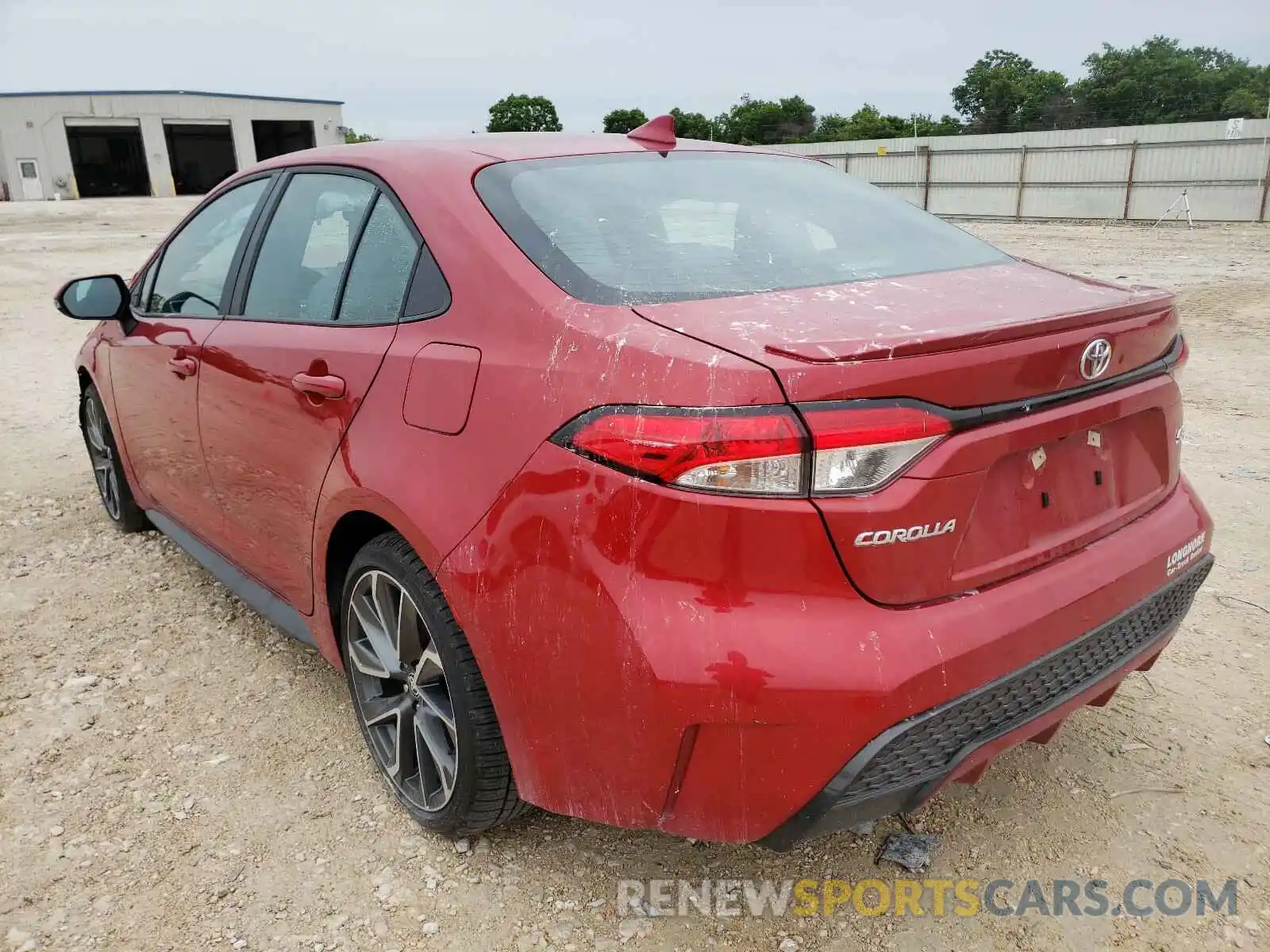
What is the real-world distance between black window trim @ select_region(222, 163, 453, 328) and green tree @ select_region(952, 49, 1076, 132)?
181 feet

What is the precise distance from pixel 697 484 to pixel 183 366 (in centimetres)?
223

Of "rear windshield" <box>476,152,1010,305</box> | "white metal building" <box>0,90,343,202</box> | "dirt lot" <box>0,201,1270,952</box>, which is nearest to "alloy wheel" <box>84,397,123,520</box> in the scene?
"dirt lot" <box>0,201,1270,952</box>

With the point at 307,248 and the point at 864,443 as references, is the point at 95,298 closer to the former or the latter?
the point at 307,248

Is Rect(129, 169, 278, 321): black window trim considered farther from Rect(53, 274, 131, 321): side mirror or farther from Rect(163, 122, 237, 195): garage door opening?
Rect(163, 122, 237, 195): garage door opening

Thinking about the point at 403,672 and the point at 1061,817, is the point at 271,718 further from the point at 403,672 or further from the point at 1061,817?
the point at 1061,817

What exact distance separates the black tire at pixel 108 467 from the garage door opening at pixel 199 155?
5020 centimetres

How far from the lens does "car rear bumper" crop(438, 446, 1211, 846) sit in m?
1.64

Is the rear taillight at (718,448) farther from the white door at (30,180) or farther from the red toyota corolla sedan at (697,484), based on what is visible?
the white door at (30,180)

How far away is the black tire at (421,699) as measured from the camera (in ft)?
6.86

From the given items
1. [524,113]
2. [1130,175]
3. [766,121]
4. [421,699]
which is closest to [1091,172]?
[1130,175]

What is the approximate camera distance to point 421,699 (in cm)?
235

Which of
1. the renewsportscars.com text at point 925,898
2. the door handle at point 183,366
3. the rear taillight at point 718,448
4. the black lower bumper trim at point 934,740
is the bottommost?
the renewsportscars.com text at point 925,898

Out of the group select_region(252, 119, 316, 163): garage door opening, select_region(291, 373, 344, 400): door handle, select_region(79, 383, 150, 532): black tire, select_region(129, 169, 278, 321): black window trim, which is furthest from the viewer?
select_region(252, 119, 316, 163): garage door opening

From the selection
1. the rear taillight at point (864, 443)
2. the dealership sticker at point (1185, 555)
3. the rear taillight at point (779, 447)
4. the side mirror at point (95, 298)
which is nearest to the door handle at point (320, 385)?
the rear taillight at point (779, 447)
